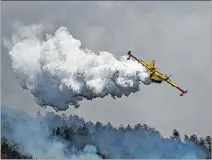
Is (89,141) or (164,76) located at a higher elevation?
(164,76)

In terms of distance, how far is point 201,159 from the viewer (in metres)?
133

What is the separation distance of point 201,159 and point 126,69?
22.6 m

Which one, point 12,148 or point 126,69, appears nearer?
point 126,69

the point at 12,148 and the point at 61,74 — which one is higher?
the point at 61,74

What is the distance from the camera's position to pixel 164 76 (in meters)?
126

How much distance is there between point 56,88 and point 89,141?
536 inches

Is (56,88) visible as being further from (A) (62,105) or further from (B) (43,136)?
(B) (43,136)

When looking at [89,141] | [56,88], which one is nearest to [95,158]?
[89,141]

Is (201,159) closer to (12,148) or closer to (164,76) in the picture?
(164,76)

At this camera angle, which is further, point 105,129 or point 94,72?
point 105,129

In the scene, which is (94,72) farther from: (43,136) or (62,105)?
(43,136)

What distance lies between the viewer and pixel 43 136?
456 ft

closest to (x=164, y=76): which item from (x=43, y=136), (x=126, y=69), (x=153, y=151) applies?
(x=126, y=69)

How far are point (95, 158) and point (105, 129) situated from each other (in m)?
8.08
